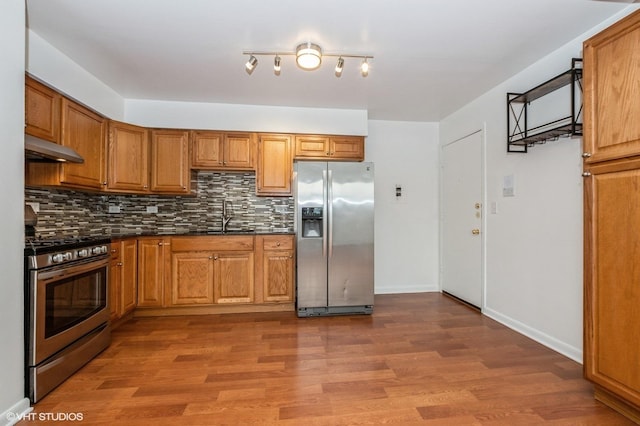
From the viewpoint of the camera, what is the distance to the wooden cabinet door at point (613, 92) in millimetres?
1596

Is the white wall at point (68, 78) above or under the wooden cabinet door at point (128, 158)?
above

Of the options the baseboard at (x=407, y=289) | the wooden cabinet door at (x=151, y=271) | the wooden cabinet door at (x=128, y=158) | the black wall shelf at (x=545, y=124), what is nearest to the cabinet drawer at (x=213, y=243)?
the wooden cabinet door at (x=151, y=271)

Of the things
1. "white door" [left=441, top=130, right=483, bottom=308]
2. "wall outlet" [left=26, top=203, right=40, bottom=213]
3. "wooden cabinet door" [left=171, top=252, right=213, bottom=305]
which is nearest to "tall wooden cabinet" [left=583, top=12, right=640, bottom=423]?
"white door" [left=441, top=130, right=483, bottom=308]

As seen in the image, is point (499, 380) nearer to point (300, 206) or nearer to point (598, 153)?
point (598, 153)

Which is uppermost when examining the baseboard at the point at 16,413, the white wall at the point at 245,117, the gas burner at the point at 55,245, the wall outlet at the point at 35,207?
the white wall at the point at 245,117

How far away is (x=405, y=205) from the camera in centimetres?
435

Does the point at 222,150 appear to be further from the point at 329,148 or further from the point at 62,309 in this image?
the point at 62,309

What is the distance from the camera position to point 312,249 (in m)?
3.41

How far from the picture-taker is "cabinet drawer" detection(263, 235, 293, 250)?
11.4ft

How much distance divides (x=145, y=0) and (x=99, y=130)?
5.24 ft

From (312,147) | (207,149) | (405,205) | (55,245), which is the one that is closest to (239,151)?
(207,149)

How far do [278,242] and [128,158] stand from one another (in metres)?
1.84

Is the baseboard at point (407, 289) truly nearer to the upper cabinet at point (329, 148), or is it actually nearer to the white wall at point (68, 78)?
the upper cabinet at point (329, 148)

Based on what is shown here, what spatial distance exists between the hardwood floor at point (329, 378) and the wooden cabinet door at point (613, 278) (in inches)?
10.3
